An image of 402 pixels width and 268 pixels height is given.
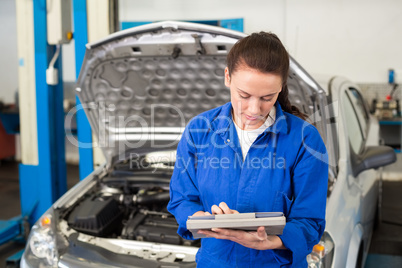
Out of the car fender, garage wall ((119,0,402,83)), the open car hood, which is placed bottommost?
the car fender

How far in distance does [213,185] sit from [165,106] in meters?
1.25

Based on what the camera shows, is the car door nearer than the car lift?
Yes

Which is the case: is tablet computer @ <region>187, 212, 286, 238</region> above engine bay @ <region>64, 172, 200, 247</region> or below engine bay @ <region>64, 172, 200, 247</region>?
above

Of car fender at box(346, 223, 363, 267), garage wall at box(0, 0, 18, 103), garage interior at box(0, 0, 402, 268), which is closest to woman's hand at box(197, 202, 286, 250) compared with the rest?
car fender at box(346, 223, 363, 267)

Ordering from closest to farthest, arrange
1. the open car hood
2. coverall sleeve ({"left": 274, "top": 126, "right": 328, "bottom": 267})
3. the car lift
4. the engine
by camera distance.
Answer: coverall sleeve ({"left": 274, "top": 126, "right": 328, "bottom": 267}), the open car hood, the engine, the car lift

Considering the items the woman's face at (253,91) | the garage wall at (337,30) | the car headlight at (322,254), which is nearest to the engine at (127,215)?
the car headlight at (322,254)

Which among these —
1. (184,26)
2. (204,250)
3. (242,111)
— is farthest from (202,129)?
(184,26)

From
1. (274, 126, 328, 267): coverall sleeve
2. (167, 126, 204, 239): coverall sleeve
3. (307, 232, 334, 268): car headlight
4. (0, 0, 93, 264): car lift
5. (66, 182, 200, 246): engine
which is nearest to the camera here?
(274, 126, 328, 267): coverall sleeve

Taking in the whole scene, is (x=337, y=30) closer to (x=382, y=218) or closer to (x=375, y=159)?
(x=382, y=218)

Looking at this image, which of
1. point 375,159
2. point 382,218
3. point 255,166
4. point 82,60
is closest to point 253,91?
point 255,166

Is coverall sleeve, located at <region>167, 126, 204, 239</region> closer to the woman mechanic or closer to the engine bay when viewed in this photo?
the woman mechanic

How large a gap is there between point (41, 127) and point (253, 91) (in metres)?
2.59

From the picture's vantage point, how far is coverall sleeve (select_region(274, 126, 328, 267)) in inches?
50.1

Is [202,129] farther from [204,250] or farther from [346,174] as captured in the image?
[346,174]
